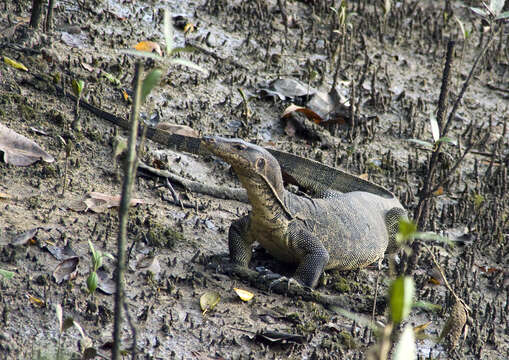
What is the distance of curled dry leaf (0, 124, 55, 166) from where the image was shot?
17.2 ft

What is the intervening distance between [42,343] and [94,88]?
140 inches

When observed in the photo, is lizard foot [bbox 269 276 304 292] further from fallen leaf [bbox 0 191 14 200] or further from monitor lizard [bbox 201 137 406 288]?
fallen leaf [bbox 0 191 14 200]

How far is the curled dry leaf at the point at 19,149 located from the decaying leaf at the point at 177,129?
1344 millimetres

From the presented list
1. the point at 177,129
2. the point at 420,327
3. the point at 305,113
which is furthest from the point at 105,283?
the point at 305,113

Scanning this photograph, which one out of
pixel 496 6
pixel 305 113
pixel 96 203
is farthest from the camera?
pixel 305 113

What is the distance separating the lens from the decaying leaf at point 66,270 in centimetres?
419

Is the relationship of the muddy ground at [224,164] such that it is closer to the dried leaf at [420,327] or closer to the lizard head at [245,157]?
the dried leaf at [420,327]

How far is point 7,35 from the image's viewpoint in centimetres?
670

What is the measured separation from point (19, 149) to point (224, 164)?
77.9 inches

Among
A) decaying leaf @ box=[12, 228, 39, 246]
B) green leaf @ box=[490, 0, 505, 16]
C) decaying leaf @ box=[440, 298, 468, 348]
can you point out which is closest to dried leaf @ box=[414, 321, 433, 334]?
decaying leaf @ box=[440, 298, 468, 348]

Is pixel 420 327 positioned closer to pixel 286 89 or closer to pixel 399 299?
pixel 399 299

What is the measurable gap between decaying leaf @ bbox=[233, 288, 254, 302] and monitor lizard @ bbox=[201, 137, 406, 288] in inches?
13.6

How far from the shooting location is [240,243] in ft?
16.5

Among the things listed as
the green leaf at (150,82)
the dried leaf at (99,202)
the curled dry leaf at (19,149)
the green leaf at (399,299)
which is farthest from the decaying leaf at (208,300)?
the green leaf at (399,299)
